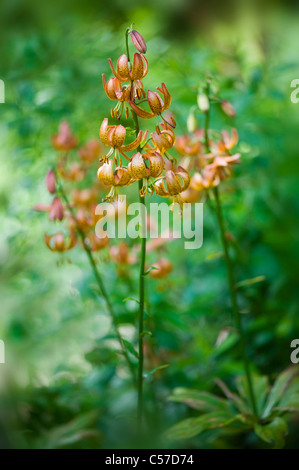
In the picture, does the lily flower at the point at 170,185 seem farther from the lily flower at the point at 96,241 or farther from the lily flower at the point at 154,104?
the lily flower at the point at 96,241

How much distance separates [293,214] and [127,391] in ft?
3.41

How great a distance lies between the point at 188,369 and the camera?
170 cm

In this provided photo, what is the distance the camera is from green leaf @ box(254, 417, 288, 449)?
3.66ft

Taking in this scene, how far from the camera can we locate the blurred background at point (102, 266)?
4.89 feet

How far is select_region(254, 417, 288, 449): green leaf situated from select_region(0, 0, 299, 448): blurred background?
0.27 m

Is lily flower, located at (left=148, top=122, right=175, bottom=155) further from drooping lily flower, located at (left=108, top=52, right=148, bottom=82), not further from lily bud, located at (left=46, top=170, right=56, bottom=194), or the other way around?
lily bud, located at (left=46, top=170, right=56, bottom=194)

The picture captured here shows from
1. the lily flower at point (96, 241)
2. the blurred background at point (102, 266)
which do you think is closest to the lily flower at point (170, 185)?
the lily flower at point (96, 241)

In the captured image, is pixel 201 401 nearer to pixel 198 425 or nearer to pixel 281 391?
pixel 198 425

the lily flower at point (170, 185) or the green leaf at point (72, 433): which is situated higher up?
the lily flower at point (170, 185)

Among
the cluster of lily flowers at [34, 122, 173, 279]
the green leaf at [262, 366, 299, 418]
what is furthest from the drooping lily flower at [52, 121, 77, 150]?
the green leaf at [262, 366, 299, 418]

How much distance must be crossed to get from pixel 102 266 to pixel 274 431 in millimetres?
889

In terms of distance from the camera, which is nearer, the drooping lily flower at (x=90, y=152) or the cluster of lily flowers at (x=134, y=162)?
the cluster of lily flowers at (x=134, y=162)

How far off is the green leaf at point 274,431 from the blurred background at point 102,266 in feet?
0.89
